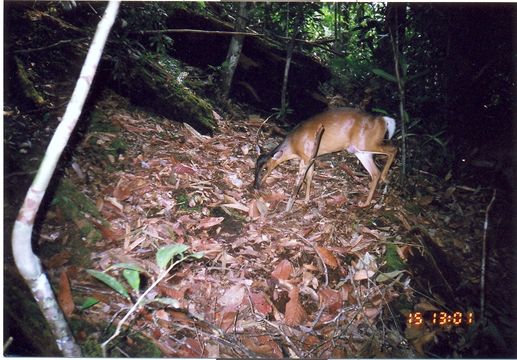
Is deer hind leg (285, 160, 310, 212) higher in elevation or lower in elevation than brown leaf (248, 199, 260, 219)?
higher

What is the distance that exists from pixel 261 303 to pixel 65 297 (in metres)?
1.17

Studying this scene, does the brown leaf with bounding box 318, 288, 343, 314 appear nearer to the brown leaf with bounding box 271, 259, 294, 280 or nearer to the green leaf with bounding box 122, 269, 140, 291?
the brown leaf with bounding box 271, 259, 294, 280

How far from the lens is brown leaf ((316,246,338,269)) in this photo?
2.63 meters

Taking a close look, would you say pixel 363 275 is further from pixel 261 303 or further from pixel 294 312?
pixel 261 303

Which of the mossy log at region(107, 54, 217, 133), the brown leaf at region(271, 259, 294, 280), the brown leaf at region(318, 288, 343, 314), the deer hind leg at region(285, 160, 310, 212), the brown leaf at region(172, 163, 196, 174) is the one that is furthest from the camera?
the mossy log at region(107, 54, 217, 133)

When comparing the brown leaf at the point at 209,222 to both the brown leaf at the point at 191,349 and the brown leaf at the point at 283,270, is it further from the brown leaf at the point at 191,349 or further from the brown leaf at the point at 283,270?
the brown leaf at the point at 191,349

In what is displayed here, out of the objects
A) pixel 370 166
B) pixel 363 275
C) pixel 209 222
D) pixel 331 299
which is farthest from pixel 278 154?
pixel 331 299

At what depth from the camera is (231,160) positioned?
356 centimetres

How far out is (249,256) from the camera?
99.7 inches

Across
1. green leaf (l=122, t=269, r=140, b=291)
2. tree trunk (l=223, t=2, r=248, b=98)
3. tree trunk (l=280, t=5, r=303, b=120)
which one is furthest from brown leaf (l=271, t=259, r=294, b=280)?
tree trunk (l=223, t=2, r=248, b=98)

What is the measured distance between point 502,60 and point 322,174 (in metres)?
1.94

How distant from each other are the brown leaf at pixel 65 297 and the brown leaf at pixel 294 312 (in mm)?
1275

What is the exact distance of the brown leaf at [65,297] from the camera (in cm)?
184

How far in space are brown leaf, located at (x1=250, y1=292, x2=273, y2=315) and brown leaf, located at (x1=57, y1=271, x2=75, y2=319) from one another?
1.07m
